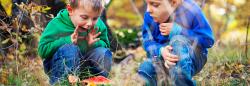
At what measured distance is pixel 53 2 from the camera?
7289 millimetres

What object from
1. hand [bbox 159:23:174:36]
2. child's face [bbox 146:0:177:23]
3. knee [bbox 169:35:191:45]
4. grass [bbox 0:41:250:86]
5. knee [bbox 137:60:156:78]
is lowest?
grass [bbox 0:41:250:86]

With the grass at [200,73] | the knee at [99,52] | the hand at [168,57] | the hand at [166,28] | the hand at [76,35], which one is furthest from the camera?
the grass at [200,73]

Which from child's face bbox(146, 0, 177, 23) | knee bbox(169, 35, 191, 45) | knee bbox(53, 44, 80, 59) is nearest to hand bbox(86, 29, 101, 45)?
knee bbox(53, 44, 80, 59)

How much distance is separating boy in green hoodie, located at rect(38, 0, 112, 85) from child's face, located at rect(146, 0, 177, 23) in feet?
1.54

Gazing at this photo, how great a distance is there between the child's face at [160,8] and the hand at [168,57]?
0.82ft

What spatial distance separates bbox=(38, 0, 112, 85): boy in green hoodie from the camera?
18.2ft

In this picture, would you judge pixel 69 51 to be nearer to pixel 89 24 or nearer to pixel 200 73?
pixel 89 24

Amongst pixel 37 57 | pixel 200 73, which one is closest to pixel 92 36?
pixel 200 73

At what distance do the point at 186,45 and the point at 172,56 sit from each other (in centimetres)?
15

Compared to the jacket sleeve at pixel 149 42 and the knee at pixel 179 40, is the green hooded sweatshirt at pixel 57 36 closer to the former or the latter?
the jacket sleeve at pixel 149 42

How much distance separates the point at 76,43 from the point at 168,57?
828 mm

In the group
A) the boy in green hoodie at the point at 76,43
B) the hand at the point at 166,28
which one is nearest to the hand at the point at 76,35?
the boy in green hoodie at the point at 76,43

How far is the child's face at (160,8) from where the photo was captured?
527 centimetres

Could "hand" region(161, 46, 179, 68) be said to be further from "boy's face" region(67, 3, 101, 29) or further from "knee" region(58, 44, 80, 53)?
"knee" region(58, 44, 80, 53)
